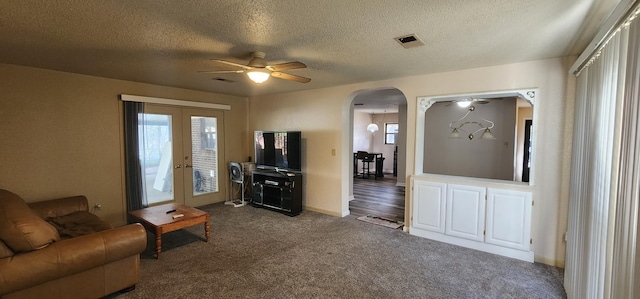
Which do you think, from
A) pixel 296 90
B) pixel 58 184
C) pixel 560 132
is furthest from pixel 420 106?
pixel 58 184

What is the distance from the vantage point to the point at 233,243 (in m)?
3.75

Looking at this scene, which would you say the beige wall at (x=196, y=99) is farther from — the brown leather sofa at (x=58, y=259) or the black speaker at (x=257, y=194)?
the brown leather sofa at (x=58, y=259)

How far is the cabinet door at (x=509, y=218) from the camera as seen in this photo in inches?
128

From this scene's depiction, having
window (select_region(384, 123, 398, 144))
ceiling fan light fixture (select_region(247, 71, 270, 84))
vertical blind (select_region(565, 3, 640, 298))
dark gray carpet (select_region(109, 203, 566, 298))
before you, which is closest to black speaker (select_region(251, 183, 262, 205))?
dark gray carpet (select_region(109, 203, 566, 298))

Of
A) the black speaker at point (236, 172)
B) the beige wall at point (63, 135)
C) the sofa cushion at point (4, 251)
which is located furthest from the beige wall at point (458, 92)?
the sofa cushion at point (4, 251)

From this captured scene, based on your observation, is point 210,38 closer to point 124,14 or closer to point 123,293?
point 124,14

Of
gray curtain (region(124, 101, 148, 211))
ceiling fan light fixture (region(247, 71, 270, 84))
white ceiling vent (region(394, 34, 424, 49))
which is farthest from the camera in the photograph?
gray curtain (region(124, 101, 148, 211))

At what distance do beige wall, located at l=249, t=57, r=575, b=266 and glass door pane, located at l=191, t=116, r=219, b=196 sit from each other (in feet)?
4.44

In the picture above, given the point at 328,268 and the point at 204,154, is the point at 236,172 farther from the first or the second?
the point at 328,268

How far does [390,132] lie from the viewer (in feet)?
36.6

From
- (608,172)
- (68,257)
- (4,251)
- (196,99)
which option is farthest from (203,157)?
(608,172)

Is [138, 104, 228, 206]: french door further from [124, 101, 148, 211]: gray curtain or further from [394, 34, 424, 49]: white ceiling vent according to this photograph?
[394, 34, 424, 49]: white ceiling vent

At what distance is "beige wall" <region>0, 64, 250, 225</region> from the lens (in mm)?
3588

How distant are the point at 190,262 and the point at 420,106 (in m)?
3.66
